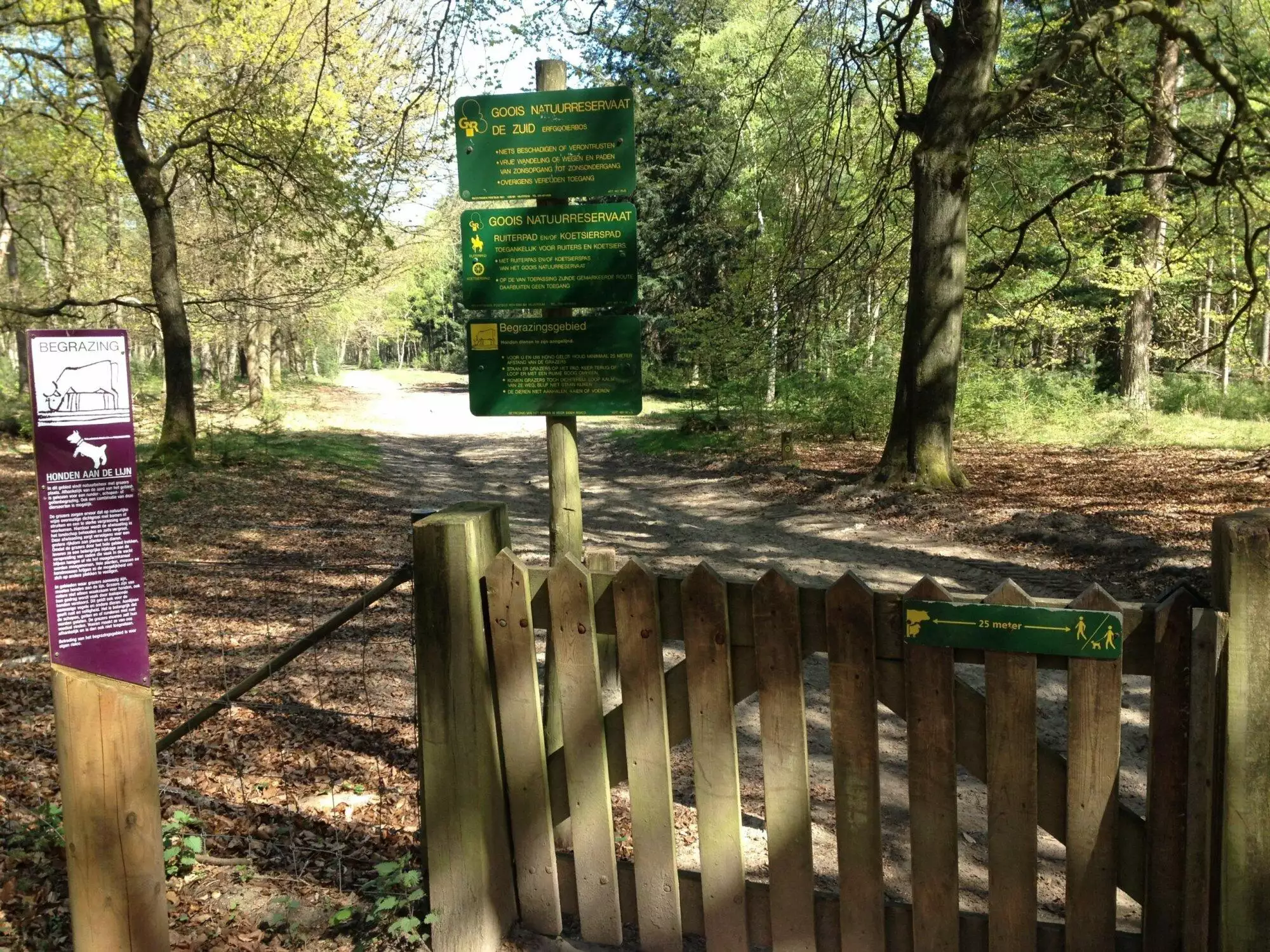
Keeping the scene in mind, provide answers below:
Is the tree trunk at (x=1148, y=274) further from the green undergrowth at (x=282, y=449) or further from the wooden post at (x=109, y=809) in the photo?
the wooden post at (x=109, y=809)

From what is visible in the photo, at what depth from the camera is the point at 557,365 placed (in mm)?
3902

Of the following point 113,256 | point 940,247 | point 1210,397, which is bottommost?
point 1210,397

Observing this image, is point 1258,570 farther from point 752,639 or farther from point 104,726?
point 104,726

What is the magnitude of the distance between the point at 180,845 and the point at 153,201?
50.0ft

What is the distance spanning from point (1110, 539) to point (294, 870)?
8482 millimetres

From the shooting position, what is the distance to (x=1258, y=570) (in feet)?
7.82

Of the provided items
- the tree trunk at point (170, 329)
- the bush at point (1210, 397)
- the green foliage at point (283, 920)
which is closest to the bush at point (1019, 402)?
the bush at point (1210, 397)

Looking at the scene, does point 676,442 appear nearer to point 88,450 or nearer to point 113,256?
point 113,256

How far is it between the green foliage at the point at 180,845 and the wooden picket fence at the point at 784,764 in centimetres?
118

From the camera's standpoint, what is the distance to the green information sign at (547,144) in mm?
3701

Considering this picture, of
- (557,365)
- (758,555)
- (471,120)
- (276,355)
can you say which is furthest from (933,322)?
(276,355)

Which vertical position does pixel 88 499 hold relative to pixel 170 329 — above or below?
below

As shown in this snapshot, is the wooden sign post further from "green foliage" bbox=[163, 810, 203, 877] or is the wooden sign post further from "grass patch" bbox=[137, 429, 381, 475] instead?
"grass patch" bbox=[137, 429, 381, 475]

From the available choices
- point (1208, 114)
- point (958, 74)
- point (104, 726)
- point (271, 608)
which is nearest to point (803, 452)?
point (958, 74)
